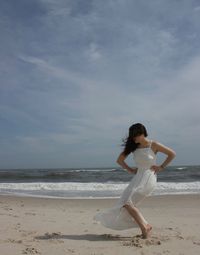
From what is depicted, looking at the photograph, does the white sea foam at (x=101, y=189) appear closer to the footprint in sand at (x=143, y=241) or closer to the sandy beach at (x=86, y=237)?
the sandy beach at (x=86, y=237)

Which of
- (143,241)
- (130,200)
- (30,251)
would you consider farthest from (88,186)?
(30,251)

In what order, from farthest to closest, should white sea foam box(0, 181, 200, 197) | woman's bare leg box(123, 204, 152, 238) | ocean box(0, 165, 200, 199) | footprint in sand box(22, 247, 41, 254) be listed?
white sea foam box(0, 181, 200, 197)
ocean box(0, 165, 200, 199)
woman's bare leg box(123, 204, 152, 238)
footprint in sand box(22, 247, 41, 254)

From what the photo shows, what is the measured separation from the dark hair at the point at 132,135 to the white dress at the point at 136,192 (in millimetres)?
118

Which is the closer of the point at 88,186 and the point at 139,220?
the point at 139,220

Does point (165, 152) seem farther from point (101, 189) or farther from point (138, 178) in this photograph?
point (101, 189)

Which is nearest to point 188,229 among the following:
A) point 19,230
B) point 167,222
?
point 167,222

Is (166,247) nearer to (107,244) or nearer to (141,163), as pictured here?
(107,244)

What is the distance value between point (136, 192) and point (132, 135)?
0.88m

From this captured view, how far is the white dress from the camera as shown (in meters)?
5.85

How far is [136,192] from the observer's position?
5848 millimetres

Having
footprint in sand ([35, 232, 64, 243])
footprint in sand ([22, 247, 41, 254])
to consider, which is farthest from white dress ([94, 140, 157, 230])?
footprint in sand ([22, 247, 41, 254])

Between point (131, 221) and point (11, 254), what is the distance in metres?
1.95

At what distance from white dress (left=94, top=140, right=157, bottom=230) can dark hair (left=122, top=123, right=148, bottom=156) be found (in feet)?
0.39

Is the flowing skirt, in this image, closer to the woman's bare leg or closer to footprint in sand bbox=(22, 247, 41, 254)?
the woman's bare leg
